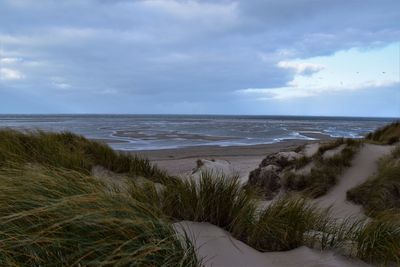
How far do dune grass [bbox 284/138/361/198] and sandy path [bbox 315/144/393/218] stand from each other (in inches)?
4.9

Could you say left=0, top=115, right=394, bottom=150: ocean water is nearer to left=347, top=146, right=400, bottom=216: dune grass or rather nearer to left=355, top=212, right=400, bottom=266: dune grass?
left=347, top=146, right=400, bottom=216: dune grass

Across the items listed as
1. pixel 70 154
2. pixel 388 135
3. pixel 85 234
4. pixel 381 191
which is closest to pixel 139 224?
pixel 85 234

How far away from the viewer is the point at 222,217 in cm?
412

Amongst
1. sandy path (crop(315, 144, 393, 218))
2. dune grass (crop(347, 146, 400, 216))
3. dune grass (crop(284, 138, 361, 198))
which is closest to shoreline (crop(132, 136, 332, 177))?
dune grass (crop(284, 138, 361, 198))

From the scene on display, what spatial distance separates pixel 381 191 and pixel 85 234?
20.6 feet

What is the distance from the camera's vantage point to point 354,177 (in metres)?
9.19

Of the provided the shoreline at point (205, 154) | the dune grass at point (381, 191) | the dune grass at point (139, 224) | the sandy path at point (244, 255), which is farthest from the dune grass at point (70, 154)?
the shoreline at point (205, 154)

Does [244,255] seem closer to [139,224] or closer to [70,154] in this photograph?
[139,224]

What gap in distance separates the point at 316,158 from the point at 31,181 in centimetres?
756

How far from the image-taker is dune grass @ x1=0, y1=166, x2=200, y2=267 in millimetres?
2834

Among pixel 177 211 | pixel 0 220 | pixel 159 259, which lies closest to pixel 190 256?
pixel 159 259

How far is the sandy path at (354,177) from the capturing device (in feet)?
26.7

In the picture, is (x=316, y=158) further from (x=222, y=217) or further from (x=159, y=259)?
(x=159, y=259)

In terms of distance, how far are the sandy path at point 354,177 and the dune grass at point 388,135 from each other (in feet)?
4.41
